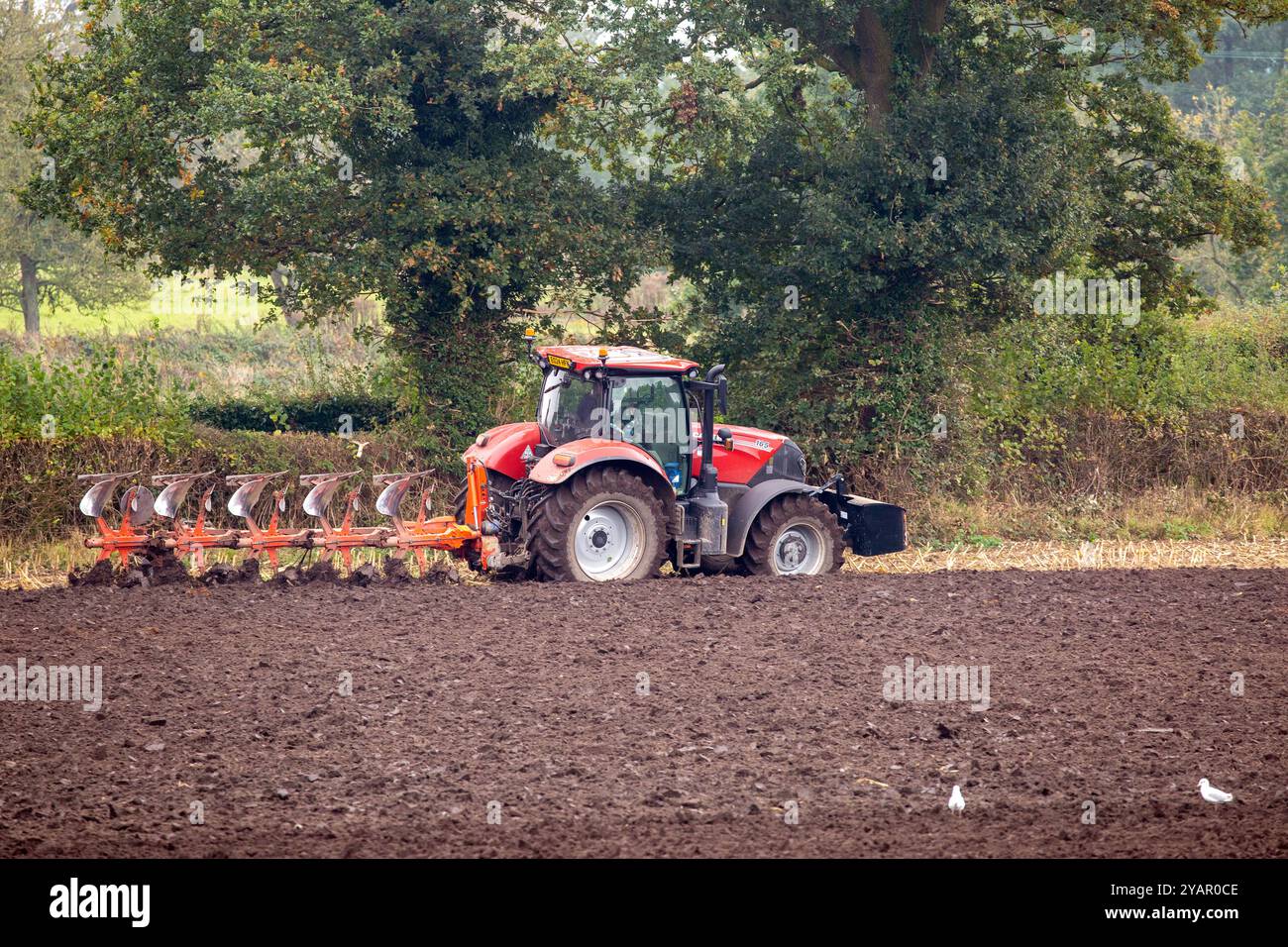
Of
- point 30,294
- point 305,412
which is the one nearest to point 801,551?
point 305,412

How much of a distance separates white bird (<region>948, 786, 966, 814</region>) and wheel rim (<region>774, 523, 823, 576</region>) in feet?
20.8

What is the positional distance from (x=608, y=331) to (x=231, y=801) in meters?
11.8

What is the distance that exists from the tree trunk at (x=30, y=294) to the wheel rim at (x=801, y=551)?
2265 centimetres

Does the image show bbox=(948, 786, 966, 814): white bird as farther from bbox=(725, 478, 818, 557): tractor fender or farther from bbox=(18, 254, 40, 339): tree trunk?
bbox=(18, 254, 40, 339): tree trunk

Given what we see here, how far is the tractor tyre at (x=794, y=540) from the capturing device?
13000 millimetres

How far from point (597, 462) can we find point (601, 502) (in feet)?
1.16

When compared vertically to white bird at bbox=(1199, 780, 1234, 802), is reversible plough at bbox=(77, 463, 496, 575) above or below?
above

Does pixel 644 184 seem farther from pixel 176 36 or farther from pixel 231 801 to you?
pixel 231 801

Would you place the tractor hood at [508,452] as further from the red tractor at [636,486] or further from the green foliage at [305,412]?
the green foliage at [305,412]

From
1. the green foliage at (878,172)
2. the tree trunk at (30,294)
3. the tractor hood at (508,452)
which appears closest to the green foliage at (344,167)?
the green foliage at (878,172)

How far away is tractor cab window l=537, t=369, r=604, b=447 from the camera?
40.7ft

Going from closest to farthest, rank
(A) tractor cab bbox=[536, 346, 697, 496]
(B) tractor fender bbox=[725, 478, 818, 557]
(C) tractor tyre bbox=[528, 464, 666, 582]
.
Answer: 1. (C) tractor tyre bbox=[528, 464, 666, 582]
2. (A) tractor cab bbox=[536, 346, 697, 496]
3. (B) tractor fender bbox=[725, 478, 818, 557]

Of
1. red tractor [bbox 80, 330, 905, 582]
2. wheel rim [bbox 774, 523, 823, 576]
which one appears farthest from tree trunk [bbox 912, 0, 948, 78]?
wheel rim [bbox 774, 523, 823, 576]

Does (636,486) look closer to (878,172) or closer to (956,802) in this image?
(956,802)
